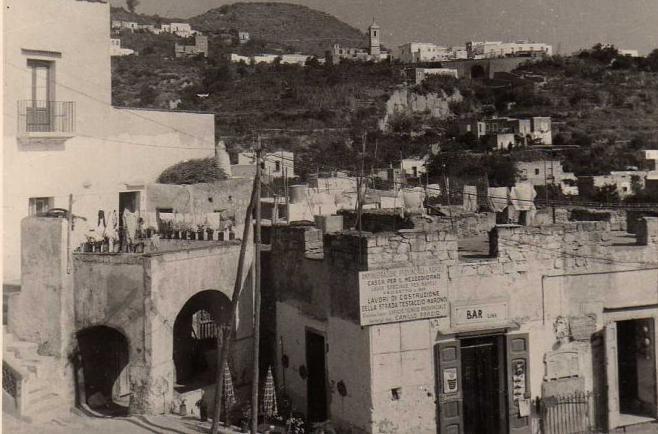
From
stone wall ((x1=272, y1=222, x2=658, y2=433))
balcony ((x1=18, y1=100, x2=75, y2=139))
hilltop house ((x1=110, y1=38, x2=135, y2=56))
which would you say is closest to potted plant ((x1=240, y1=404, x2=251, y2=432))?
stone wall ((x1=272, y1=222, x2=658, y2=433))

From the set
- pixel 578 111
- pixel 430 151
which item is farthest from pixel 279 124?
pixel 578 111

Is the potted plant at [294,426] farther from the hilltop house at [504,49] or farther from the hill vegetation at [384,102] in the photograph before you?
the hilltop house at [504,49]

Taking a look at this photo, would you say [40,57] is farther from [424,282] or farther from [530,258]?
[530,258]

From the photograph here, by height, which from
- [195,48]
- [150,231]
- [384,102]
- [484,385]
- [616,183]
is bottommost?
[484,385]

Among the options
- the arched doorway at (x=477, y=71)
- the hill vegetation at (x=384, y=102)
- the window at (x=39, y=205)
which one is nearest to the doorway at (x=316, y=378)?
the window at (x=39, y=205)

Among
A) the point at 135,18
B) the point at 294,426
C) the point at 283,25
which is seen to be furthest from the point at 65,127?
the point at 283,25

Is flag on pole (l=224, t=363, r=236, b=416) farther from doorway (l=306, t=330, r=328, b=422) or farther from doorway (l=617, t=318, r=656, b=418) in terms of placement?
doorway (l=617, t=318, r=656, b=418)

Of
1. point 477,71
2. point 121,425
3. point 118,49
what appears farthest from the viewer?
point 477,71

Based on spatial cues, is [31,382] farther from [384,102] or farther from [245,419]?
[384,102]
